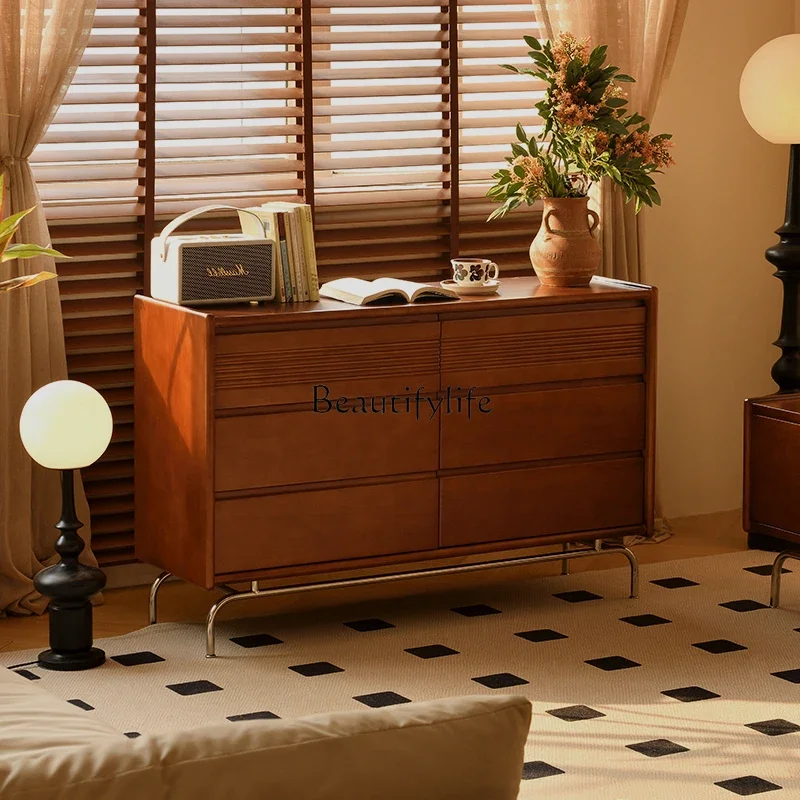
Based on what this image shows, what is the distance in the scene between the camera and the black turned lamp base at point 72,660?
4.14m

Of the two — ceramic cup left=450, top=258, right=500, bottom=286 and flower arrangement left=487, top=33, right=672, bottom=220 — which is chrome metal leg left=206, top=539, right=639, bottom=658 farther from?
flower arrangement left=487, top=33, right=672, bottom=220

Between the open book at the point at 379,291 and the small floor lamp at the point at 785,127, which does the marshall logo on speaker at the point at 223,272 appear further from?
the small floor lamp at the point at 785,127

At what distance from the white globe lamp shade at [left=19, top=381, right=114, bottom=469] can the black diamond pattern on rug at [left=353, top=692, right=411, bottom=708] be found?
100 centimetres

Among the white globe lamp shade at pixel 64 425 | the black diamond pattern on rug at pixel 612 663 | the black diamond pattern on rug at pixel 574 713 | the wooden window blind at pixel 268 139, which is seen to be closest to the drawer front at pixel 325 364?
the white globe lamp shade at pixel 64 425

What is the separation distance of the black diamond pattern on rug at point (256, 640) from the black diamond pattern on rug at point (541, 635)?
732 millimetres

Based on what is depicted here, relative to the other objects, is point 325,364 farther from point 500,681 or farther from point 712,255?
point 712,255

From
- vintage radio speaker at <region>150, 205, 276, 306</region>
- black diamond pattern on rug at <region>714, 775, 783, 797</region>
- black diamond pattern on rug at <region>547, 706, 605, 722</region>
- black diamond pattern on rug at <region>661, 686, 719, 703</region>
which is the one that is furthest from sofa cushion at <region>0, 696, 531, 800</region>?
vintage radio speaker at <region>150, 205, 276, 306</region>

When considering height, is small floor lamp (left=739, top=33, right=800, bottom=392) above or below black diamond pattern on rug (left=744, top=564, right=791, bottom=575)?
above

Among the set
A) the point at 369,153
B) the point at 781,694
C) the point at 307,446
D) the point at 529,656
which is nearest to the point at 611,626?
the point at 529,656

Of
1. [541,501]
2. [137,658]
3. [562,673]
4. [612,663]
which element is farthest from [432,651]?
[137,658]

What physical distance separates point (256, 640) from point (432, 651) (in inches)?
21.0

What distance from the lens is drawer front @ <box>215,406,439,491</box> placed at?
418 cm

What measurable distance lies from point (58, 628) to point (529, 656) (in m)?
1.34

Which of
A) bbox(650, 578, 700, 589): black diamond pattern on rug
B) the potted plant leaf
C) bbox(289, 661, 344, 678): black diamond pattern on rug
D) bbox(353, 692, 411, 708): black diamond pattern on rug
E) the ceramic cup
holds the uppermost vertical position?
the potted plant leaf
